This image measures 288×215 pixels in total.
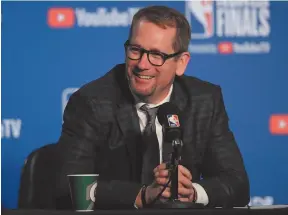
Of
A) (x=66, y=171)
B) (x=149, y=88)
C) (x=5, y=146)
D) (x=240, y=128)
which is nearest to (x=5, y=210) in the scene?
(x=66, y=171)

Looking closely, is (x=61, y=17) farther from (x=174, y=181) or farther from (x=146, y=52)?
(x=174, y=181)

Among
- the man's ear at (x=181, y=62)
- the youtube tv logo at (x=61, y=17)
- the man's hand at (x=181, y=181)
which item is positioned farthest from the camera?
the youtube tv logo at (x=61, y=17)

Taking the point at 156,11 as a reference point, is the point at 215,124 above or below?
below

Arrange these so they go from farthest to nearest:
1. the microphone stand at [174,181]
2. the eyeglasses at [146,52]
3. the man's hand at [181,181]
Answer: the eyeglasses at [146,52] < the man's hand at [181,181] < the microphone stand at [174,181]

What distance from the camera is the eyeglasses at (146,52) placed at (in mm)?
2508

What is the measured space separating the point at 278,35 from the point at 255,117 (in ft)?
1.64

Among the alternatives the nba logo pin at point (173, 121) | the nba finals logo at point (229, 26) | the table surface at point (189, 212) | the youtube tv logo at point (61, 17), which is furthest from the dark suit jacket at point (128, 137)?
the youtube tv logo at point (61, 17)

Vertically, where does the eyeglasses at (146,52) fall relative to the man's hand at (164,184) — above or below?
above

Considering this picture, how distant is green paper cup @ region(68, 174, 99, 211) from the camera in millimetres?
1917

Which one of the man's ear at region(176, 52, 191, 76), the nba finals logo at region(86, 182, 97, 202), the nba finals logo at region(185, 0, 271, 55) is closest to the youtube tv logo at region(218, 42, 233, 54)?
the nba finals logo at region(185, 0, 271, 55)

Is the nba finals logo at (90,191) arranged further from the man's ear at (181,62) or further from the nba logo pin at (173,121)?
the man's ear at (181,62)

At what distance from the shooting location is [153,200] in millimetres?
2131

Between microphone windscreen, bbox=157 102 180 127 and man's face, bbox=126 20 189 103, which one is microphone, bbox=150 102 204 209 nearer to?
microphone windscreen, bbox=157 102 180 127

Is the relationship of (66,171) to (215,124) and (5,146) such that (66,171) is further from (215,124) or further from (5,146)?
(5,146)
